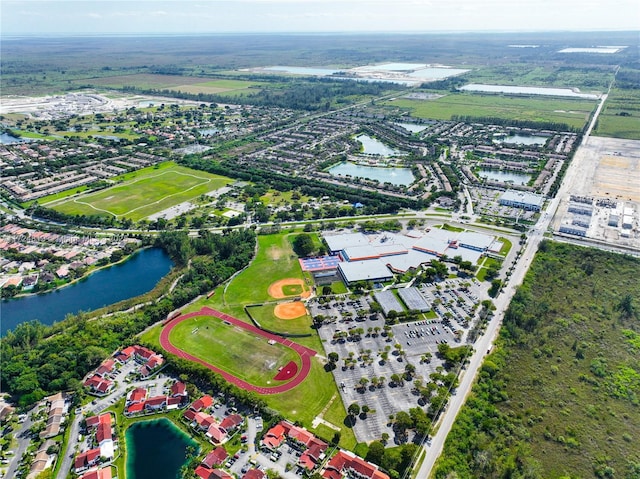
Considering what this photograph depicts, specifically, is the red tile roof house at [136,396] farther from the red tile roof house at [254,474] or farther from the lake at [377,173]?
the lake at [377,173]

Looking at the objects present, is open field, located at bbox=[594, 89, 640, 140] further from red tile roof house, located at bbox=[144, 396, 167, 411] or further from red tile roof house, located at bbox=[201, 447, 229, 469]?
red tile roof house, located at bbox=[144, 396, 167, 411]

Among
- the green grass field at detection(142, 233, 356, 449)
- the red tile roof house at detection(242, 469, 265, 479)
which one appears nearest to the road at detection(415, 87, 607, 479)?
the green grass field at detection(142, 233, 356, 449)

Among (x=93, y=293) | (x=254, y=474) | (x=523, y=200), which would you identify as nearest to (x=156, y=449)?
(x=254, y=474)

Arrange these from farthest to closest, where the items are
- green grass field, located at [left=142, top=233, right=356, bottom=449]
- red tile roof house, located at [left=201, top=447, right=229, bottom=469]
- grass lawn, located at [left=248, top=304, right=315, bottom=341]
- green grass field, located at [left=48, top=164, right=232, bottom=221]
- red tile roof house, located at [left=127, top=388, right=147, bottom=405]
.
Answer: green grass field, located at [left=48, top=164, right=232, bottom=221] → grass lawn, located at [left=248, top=304, right=315, bottom=341] → red tile roof house, located at [left=127, top=388, right=147, bottom=405] → green grass field, located at [left=142, top=233, right=356, bottom=449] → red tile roof house, located at [left=201, top=447, right=229, bottom=469]

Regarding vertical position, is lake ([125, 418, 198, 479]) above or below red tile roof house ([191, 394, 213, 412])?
below

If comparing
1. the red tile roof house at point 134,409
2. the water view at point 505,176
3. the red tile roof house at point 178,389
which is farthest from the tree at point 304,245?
the water view at point 505,176

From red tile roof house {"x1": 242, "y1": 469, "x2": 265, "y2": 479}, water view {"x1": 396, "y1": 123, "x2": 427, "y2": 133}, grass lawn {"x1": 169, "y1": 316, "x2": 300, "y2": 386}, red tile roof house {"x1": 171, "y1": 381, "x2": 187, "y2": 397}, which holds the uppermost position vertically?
red tile roof house {"x1": 242, "y1": 469, "x2": 265, "y2": 479}

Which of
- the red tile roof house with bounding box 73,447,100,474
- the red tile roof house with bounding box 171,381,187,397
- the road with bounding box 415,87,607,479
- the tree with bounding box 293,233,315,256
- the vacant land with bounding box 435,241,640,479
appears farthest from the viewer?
the tree with bounding box 293,233,315,256

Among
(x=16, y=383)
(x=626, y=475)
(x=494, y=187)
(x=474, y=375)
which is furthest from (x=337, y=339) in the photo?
(x=494, y=187)
